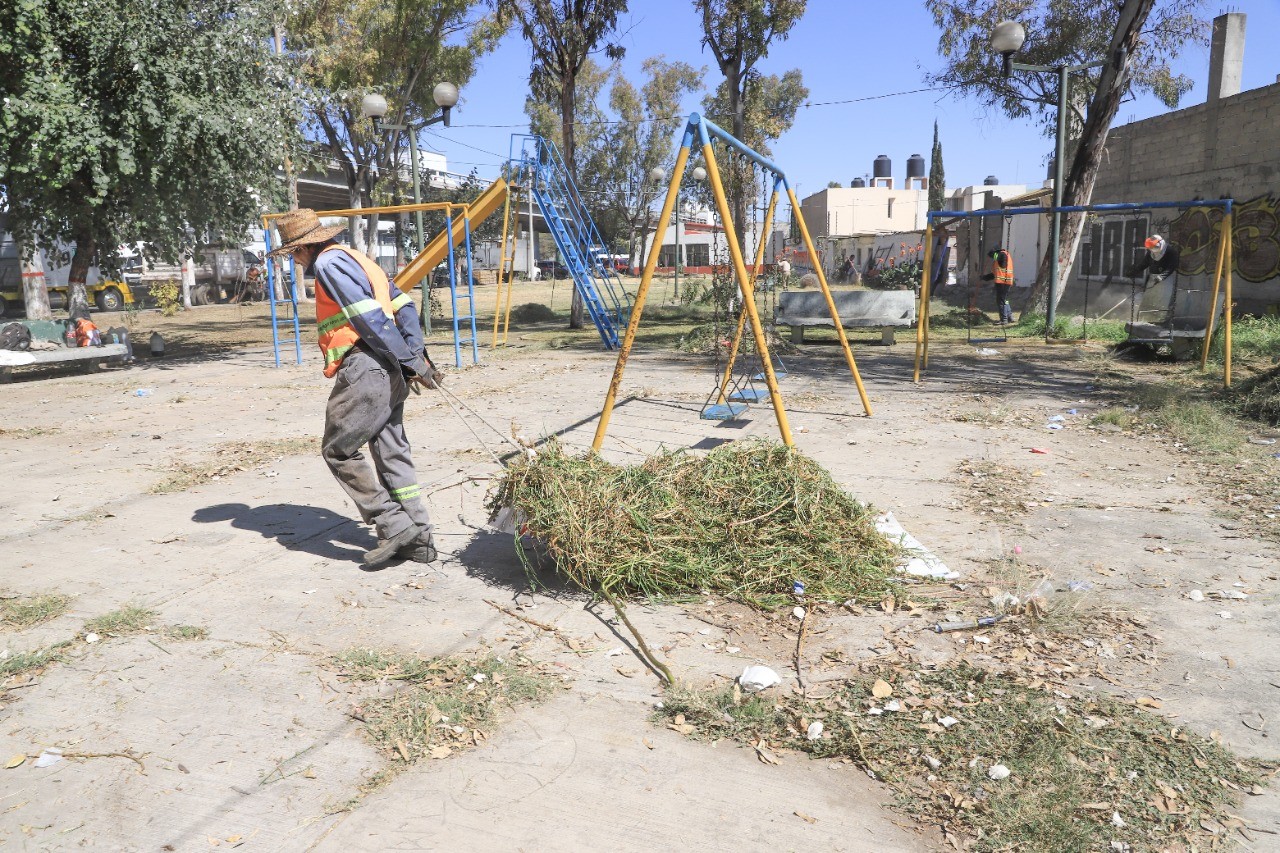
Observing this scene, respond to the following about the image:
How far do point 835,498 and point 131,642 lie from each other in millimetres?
3248

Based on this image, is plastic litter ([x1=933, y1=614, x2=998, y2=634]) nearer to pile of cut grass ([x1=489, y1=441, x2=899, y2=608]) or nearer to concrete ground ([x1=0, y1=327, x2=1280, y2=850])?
concrete ground ([x1=0, y1=327, x2=1280, y2=850])

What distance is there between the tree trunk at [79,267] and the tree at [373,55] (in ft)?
34.2

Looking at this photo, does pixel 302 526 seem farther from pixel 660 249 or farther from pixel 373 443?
pixel 660 249

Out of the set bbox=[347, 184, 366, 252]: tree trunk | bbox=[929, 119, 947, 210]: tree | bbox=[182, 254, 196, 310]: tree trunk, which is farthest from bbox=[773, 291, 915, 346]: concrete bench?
bbox=[929, 119, 947, 210]: tree

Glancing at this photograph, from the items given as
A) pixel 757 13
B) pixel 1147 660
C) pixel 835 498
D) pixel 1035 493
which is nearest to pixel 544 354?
pixel 757 13

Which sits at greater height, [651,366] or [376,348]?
[376,348]

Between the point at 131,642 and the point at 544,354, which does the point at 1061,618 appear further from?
the point at 544,354

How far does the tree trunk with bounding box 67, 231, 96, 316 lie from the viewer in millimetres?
14508

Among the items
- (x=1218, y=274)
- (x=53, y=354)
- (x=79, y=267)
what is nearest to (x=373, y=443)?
(x=1218, y=274)

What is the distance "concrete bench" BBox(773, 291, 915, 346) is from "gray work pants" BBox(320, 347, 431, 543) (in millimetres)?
11886

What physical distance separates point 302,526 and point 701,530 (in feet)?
8.79

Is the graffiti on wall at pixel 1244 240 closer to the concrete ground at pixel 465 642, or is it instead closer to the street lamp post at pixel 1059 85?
the street lamp post at pixel 1059 85

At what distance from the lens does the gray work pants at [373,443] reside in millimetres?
4715

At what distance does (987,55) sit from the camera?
74.3 ft
